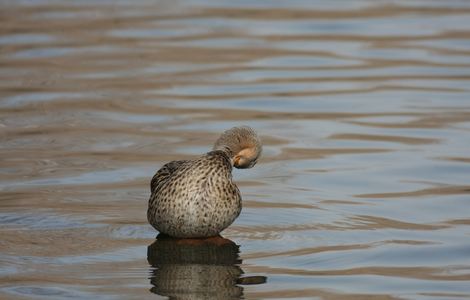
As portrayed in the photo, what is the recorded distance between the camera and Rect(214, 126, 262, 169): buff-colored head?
8.23 metres

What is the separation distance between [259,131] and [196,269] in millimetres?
4607

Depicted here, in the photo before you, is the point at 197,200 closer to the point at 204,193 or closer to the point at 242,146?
the point at 204,193

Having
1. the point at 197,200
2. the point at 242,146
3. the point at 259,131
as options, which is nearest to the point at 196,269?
the point at 197,200

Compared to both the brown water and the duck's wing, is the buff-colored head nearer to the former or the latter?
the duck's wing

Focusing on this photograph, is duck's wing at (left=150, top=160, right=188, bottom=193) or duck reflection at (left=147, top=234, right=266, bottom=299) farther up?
duck's wing at (left=150, top=160, right=188, bottom=193)

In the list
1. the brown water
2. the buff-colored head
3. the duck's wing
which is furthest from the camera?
the duck's wing

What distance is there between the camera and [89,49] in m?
16.8

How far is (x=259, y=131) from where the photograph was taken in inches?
480

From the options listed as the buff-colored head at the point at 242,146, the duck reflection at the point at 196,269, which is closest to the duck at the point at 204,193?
the buff-colored head at the point at 242,146

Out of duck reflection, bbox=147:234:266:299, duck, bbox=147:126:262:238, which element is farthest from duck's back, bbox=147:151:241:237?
duck reflection, bbox=147:234:266:299

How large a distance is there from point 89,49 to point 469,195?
827 cm

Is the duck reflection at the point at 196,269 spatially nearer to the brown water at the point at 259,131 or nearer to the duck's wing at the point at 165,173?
the brown water at the point at 259,131

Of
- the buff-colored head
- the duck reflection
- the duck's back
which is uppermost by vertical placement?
the buff-colored head

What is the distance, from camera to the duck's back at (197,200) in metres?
8.05
